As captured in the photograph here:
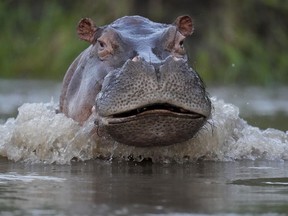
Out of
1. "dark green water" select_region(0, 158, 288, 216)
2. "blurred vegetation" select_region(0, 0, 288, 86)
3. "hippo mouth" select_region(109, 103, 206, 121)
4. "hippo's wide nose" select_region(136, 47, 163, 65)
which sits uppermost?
Result: "blurred vegetation" select_region(0, 0, 288, 86)

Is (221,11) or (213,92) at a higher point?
(221,11)

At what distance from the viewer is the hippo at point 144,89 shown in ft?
20.2

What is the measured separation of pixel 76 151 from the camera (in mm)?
7043

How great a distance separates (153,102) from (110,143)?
0.86 m

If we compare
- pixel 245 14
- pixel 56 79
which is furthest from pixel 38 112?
pixel 245 14

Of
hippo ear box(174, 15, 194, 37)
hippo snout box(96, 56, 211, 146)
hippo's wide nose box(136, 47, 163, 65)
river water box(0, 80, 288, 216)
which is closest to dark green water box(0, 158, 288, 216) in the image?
river water box(0, 80, 288, 216)

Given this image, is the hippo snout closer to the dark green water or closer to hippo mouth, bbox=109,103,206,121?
hippo mouth, bbox=109,103,206,121

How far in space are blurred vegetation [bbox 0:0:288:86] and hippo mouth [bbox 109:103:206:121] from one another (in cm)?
1358

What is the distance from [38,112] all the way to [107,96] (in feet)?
5.61

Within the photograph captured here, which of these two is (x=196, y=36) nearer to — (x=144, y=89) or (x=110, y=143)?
(x=110, y=143)

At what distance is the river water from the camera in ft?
15.9

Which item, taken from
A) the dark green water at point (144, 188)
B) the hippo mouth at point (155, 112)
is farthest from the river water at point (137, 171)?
the hippo mouth at point (155, 112)

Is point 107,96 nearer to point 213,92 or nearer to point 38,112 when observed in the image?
point 38,112

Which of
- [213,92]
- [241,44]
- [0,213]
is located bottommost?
[0,213]
